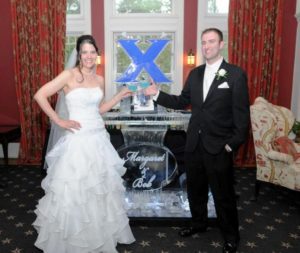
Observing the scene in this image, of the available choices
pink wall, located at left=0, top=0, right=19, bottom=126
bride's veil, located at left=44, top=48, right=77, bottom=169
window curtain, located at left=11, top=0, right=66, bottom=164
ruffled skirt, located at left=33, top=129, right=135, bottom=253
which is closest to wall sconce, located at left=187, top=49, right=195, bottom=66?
window curtain, located at left=11, top=0, right=66, bottom=164

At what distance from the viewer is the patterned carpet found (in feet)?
10.1

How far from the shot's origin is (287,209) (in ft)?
13.1

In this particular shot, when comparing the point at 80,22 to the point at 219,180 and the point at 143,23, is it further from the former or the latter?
the point at 219,180

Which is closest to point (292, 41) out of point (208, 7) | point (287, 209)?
point (208, 7)

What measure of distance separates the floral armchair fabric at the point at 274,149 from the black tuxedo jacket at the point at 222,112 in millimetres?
1426

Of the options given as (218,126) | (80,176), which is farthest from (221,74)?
(80,176)

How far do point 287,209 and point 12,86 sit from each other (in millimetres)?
5328

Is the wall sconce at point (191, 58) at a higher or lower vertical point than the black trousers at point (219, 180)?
higher

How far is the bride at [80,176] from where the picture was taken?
269cm

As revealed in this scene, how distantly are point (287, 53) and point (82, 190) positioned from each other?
4911 mm

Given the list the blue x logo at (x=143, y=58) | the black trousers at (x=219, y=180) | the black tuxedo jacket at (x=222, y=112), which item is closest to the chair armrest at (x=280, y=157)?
the black trousers at (x=219, y=180)

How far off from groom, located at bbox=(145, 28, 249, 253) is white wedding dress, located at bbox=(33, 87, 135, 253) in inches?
32.8

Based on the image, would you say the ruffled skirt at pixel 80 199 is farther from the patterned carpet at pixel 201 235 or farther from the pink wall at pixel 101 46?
the pink wall at pixel 101 46

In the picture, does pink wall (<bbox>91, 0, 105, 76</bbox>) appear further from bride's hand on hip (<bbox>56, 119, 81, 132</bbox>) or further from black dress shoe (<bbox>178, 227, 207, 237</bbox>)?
black dress shoe (<bbox>178, 227, 207, 237</bbox>)
